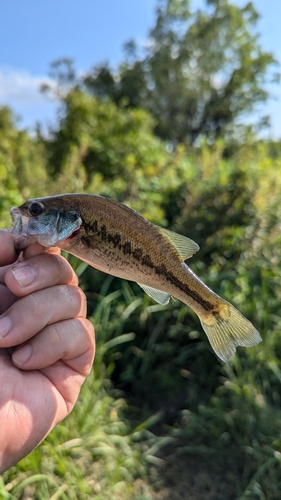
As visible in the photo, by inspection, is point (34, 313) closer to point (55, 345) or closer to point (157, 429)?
point (55, 345)

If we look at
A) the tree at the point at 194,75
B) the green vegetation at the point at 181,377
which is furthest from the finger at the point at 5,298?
the tree at the point at 194,75

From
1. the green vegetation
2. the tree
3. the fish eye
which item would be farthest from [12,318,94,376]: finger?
the tree

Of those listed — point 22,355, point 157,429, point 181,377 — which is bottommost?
point 157,429

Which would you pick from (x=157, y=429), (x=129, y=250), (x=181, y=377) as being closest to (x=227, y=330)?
(x=129, y=250)

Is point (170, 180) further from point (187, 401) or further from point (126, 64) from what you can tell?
point (126, 64)

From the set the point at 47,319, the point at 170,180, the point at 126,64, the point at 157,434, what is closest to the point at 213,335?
the point at 47,319

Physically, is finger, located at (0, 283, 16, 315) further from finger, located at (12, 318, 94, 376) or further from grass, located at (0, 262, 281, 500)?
grass, located at (0, 262, 281, 500)
